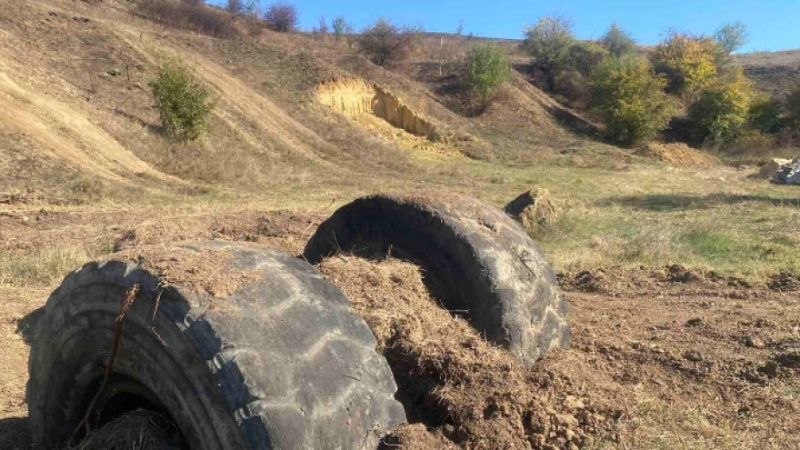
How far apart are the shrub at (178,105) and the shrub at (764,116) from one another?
4255 centimetres

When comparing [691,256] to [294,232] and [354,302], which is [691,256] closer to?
[294,232]

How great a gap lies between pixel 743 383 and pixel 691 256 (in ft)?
17.1

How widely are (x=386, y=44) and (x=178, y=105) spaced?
107ft

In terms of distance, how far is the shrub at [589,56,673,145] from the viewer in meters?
44.5

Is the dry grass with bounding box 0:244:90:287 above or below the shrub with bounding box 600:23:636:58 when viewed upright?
below

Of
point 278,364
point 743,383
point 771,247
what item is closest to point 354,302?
point 278,364

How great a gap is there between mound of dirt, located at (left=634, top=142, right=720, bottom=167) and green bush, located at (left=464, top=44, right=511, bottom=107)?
10.2 metres

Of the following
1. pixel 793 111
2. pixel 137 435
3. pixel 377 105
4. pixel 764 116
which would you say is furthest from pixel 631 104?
pixel 137 435

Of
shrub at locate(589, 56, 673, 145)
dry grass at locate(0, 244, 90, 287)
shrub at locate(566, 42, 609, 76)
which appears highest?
shrub at locate(566, 42, 609, 76)

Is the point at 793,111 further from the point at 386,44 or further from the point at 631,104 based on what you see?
the point at 386,44

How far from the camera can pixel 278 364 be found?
213cm

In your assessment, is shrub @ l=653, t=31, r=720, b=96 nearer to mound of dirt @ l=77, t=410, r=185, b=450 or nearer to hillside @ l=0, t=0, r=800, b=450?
hillside @ l=0, t=0, r=800, b=450

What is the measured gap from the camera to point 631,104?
4484 cm

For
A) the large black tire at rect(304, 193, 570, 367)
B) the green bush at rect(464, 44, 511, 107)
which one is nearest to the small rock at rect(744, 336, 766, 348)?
the large black tire at rect(304, 193, 570, 367)
